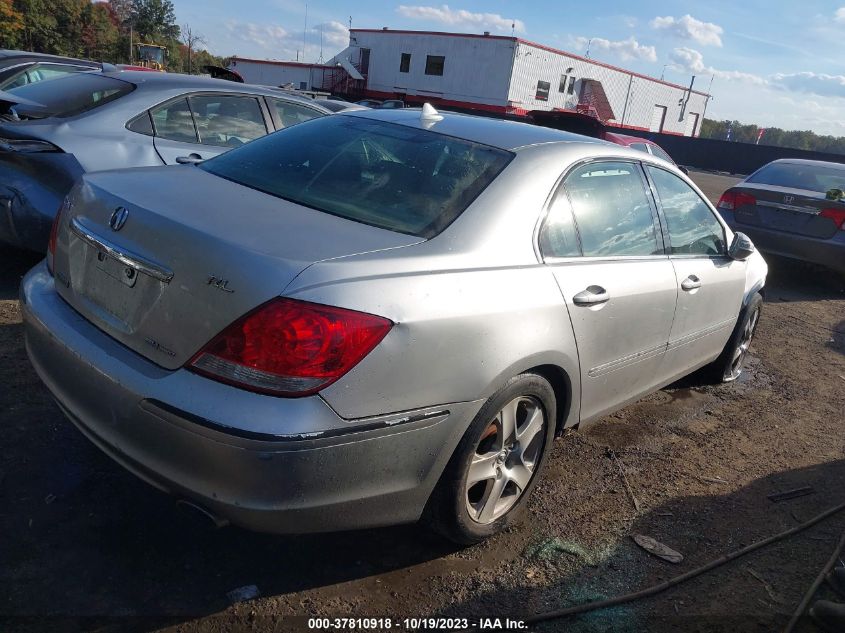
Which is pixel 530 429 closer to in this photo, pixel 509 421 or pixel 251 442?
pixel 509 421

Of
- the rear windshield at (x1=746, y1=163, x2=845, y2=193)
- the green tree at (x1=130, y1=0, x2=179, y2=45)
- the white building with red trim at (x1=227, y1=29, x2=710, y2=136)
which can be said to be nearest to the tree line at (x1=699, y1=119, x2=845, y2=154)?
the white building with red trim at (x1=227, y1=29, x2=710, y2=136)

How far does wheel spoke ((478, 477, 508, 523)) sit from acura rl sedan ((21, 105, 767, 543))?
0.05 ft

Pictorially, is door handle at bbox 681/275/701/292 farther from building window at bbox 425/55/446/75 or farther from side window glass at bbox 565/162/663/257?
building window at bbox 425/55/446/75

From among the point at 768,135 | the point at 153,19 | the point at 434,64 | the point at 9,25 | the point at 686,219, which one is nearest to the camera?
the point at 686,219

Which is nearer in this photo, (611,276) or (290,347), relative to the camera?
(290,347)

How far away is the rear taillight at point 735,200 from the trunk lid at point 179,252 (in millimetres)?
7503

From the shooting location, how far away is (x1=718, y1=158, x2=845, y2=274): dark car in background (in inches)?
317

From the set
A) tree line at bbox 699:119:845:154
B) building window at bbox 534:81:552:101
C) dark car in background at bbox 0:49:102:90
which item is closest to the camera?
dark car in background at bbox 0:49:102:90

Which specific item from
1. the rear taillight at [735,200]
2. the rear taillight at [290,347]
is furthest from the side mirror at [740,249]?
the rear taillight at [735,200]

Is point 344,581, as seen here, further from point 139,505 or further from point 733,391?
point 733,391

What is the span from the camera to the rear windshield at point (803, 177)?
8.63 m

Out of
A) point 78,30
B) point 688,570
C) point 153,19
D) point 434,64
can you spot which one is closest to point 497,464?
point 688,570

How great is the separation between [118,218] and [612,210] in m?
2.16

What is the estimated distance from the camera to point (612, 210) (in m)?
3.32
